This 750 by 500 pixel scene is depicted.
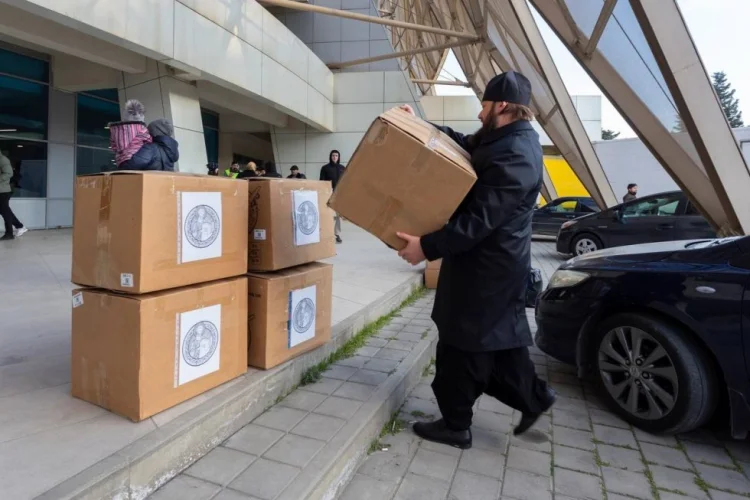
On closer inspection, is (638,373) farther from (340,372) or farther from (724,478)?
(340,372)

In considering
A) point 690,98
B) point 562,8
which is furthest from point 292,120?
point 690,98

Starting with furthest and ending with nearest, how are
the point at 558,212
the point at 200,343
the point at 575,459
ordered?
the point at 558,212 < the point at 575,459 < the point at 200,343

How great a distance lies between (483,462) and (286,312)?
1420 mm

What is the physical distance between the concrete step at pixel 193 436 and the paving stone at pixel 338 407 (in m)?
0.06

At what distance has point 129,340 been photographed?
2.09 metres

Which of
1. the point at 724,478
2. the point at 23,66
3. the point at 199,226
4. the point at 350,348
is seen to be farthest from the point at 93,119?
the point at 724,478

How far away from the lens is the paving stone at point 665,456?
2590mm

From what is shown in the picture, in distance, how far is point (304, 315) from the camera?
3088 mm

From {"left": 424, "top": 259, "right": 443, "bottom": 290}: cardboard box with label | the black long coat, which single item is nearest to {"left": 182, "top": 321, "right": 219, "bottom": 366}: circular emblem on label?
the black long coat

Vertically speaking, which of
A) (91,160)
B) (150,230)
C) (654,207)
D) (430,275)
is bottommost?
(430,275)

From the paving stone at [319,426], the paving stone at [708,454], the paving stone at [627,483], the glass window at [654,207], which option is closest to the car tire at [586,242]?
the glass window at [654,207]

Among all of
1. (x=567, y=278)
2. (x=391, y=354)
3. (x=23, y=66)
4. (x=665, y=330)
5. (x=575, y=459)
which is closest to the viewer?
(x=575, y=459)

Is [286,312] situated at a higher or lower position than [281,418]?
higher

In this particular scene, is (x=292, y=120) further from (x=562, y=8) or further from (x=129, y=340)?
(x=129, y=340)
